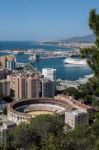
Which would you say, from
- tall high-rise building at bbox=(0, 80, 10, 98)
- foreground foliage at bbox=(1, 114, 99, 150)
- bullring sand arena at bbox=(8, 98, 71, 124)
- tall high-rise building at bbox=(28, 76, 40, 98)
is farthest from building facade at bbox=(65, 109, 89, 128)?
tall high-rise building at bbox=(0, 80, 10, 98)

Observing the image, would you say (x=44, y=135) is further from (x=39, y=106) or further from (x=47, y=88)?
(x=47, y=88)

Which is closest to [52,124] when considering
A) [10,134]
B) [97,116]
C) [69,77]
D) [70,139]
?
[10,134]

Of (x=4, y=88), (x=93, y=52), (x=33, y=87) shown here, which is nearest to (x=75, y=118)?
(x=33, y=87)

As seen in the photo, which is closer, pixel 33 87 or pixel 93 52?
pixel 93 52

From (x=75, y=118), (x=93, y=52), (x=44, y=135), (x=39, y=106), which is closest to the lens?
(x=93, y=52)

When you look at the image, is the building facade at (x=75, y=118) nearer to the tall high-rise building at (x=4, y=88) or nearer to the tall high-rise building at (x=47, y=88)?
the tall high-rise building at (x=47, y=88)

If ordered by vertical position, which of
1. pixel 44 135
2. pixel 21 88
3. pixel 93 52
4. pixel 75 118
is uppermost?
pixel 93 52

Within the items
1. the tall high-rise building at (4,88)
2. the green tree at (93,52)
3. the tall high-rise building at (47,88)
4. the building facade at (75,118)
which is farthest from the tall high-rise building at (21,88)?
the green tree at (93,52)

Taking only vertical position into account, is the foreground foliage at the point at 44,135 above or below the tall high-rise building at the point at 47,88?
above

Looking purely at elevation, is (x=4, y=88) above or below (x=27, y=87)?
below

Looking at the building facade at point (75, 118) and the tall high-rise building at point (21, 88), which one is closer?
the building facade at point (75, 118)

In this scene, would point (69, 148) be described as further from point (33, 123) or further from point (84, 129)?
point (33, 123)
